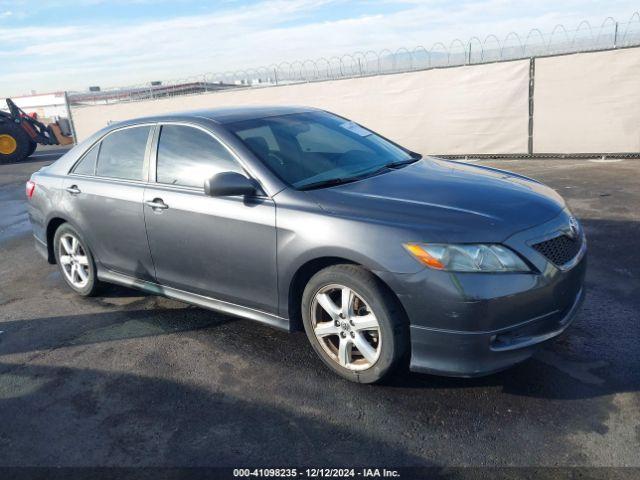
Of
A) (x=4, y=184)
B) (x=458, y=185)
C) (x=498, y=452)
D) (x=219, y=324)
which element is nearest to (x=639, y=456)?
(x=498, y=452)

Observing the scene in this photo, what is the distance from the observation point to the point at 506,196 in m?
3.30

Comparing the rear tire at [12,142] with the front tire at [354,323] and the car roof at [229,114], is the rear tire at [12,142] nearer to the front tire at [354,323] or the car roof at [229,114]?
the car roof at [229,114]

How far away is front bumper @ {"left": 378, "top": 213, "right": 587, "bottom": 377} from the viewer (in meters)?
2.81

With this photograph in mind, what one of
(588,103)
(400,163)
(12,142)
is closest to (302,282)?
(400,163)

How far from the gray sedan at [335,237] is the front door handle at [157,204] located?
2 centimetres

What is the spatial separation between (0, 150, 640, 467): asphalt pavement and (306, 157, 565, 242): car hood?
0.95 metres

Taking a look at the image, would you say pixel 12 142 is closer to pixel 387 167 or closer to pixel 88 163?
pixel 88 163

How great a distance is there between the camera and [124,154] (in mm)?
4551

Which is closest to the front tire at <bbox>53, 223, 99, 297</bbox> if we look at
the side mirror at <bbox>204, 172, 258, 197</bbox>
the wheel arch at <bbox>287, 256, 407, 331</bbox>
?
the side mirror at <bbox>204, 172, 258, 197</bbox>

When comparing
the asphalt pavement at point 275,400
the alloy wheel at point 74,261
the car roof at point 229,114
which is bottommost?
the asphalt pavement at point 275,400

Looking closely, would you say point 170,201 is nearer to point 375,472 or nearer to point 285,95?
point 375,472

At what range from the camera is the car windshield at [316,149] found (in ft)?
12.1

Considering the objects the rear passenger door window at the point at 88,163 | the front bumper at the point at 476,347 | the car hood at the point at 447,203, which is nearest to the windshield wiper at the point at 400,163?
the car hood at the point at 447,203

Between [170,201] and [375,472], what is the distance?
2.38 m
